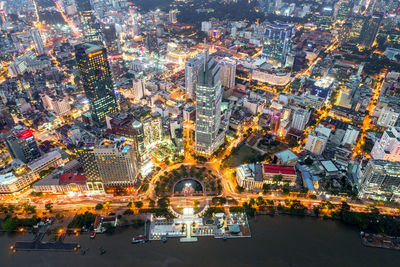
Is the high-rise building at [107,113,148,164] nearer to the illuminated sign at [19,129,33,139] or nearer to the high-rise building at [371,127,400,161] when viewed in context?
the illuminated sign at [19,129,33,139]

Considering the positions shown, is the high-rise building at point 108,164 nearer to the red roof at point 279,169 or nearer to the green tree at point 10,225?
the green tree at point 10,225

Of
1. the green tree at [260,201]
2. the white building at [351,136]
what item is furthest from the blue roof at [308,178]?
the white building at [351,136]

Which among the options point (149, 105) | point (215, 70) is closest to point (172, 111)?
point (149, 105)

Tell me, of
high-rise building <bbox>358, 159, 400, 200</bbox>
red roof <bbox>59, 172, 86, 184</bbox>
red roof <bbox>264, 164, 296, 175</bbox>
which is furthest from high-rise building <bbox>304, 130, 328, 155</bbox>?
red roof <bbox>59, 172, 86, 184</bbox>

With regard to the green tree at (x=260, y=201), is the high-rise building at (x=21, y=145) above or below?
above

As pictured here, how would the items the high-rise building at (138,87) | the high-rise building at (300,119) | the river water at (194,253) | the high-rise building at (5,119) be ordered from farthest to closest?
the high-rise building at (138,87) → the high-rise building at (5,119) → the high-rise building at (300,119) → the river water at (194,253)

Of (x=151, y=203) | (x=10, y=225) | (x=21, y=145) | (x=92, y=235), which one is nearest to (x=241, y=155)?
(x=151, y=203)

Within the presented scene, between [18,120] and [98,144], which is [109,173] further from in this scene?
[18,120]
